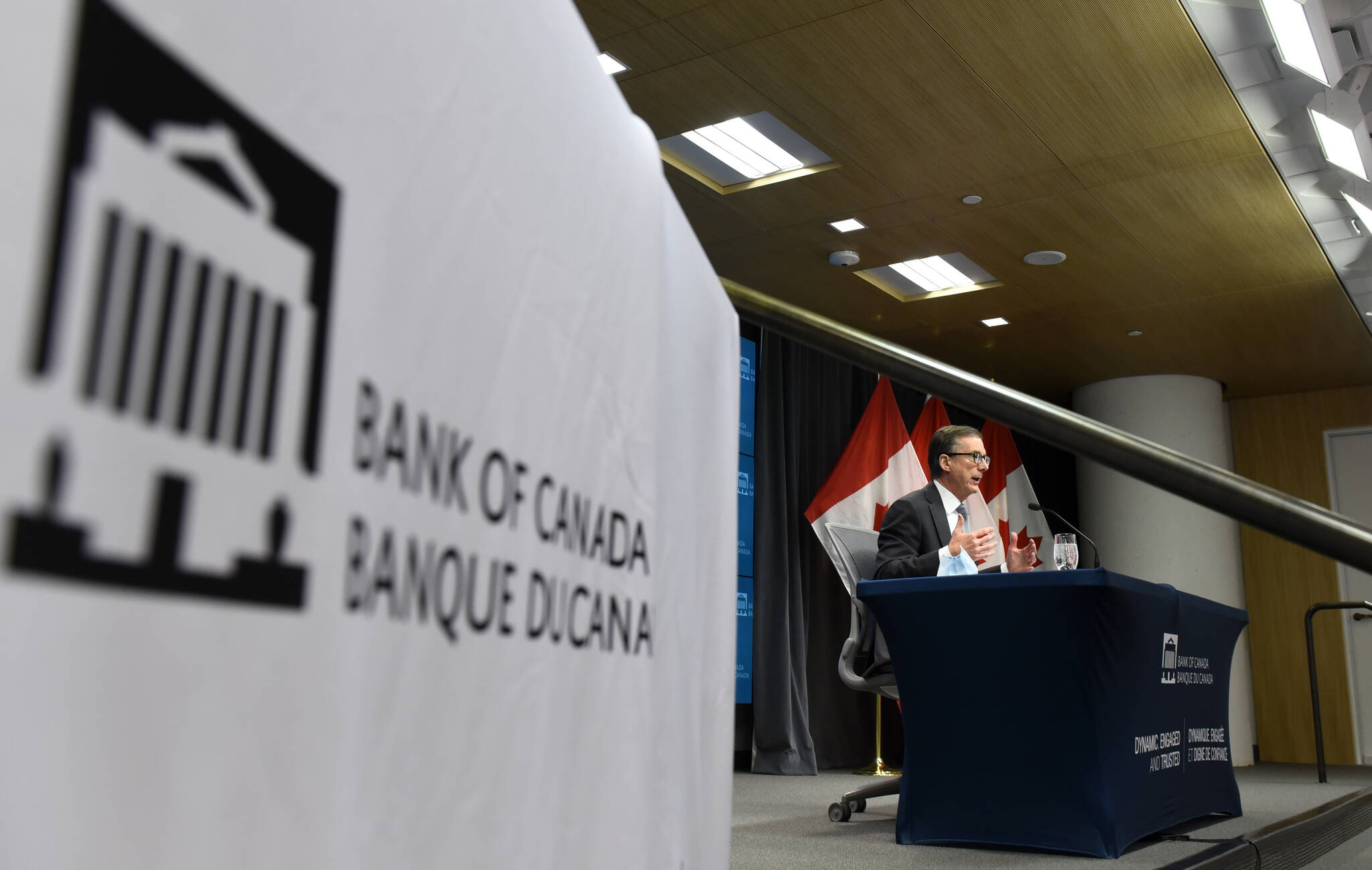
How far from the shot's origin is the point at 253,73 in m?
0.37

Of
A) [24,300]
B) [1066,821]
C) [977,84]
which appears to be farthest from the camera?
[977,84]

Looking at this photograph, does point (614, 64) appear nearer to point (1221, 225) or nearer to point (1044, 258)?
point (1044, 258)

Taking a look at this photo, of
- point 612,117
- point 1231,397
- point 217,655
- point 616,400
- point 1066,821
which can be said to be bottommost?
point 1066,821

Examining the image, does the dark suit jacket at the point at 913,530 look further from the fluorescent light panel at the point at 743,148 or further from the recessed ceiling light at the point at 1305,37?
the recessed ceiling light at the point at 1305,37

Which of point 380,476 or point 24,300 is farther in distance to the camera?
point 380,476

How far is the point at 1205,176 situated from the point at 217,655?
4.94 meters

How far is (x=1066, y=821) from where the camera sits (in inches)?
86.3

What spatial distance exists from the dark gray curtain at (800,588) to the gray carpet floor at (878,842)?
103 cm


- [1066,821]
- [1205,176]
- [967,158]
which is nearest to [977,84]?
[967,158]

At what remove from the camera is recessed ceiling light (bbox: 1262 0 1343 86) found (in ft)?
11.3

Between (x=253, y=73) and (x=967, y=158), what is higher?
(x=967, y=158)

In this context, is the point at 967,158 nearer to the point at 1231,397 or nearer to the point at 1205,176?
the point at 1205,176

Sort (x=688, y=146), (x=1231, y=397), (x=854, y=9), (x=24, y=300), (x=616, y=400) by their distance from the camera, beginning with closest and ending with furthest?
1. (x=24, y=300)
2. (x=616, y=400)
3. (x=854, y=9)
4. (x=688, y=146)
5. (x=1231, y=397)

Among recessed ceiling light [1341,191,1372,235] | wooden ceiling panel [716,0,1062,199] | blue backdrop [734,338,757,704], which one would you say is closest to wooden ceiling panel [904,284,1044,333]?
blue backdrop [734,338,757,704]
